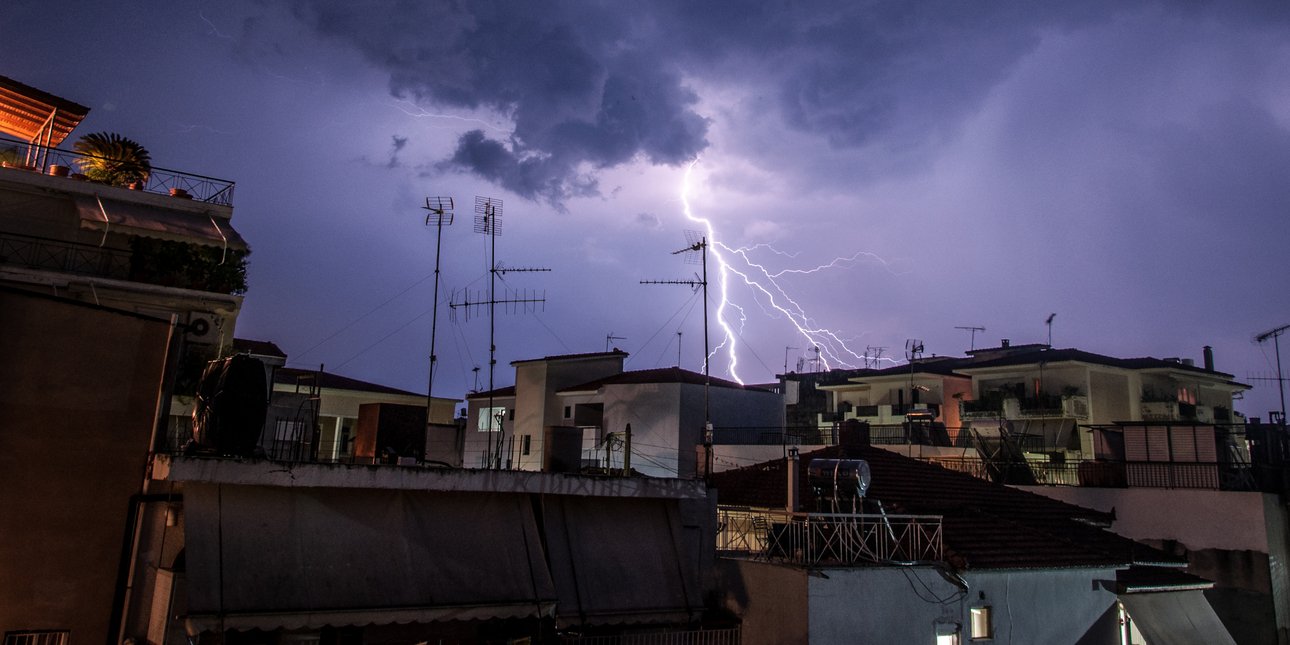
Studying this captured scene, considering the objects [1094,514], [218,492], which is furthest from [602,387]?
[218,492]

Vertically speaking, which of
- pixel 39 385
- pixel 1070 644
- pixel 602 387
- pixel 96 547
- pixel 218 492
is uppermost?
pixel 602 387

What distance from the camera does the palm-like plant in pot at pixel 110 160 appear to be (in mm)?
19969

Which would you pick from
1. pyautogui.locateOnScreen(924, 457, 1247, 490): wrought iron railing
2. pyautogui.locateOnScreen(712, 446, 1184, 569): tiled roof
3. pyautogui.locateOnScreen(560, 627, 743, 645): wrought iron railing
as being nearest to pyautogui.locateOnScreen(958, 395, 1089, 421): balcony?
pyautogui.locateOnScreen(924, 457, 1247, 490): wrought iron railing

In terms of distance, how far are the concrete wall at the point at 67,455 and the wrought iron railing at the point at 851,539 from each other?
420 inches

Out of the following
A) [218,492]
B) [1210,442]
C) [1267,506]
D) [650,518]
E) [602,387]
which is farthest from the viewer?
[602,387]

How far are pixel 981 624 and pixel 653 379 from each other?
24.6 m

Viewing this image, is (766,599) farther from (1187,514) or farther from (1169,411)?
(1169,411)

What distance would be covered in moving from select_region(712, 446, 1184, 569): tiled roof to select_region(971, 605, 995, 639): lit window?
3.05 ft

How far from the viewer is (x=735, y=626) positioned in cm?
1394

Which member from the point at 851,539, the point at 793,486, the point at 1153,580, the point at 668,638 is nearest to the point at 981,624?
the point at 851,539

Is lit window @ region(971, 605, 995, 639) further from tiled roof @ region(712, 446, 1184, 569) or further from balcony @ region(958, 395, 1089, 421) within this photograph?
balcony @ region(958, 395, 1089, 421)

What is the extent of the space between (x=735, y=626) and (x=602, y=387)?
86.1 feet

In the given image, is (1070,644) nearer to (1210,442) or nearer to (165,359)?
(1210,442)

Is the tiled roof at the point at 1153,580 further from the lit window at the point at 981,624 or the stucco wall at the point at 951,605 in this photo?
the lit window at the point at 981,624
